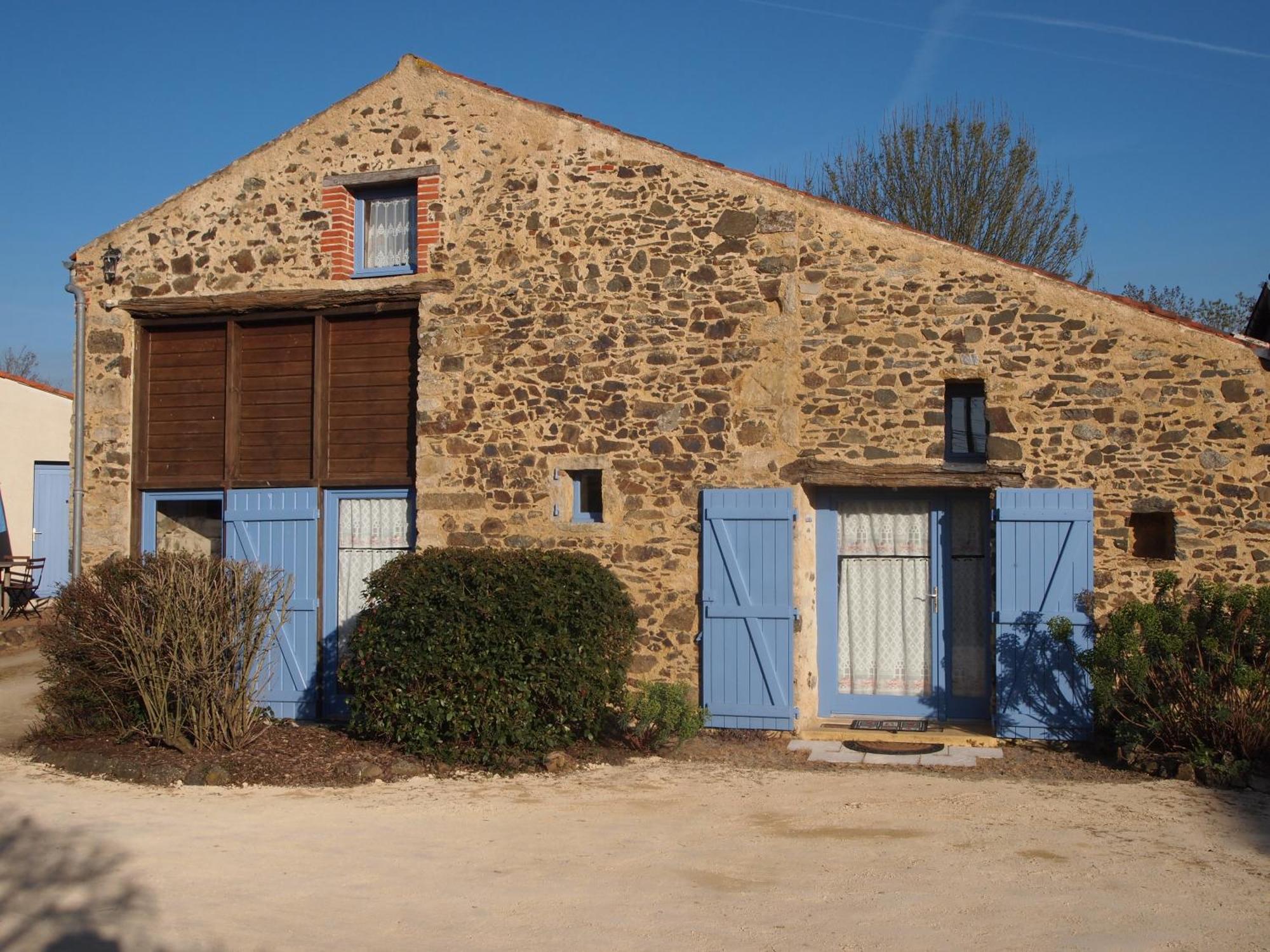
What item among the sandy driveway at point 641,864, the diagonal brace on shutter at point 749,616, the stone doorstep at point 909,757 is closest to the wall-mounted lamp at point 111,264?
the sandy driveway at point 641,864

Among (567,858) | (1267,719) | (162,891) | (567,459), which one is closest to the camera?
(162,891)

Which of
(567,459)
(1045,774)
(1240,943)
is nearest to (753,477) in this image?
(567,459)

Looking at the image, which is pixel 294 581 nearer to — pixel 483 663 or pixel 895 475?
pixel 483 663

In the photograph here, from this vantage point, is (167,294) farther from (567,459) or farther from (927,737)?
(927,737)

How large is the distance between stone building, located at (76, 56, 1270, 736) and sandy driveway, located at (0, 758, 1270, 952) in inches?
67.7

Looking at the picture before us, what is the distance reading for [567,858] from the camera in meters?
6.39

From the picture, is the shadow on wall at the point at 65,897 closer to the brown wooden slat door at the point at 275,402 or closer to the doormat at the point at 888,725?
the brown wooden slat door at the point at 275,402

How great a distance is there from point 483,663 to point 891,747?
125 inches

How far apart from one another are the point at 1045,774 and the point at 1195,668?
1246 mm

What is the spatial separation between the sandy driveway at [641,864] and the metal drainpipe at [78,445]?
9.92 feet

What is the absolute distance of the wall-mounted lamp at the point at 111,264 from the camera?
11.1 metres

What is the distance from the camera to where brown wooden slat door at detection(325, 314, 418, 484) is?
1056 cm

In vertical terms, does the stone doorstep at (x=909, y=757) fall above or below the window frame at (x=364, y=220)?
below

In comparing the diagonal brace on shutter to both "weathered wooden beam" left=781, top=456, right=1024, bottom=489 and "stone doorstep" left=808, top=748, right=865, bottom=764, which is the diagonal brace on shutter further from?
"weathered wooden beam" left=781, top=456, right=1024, bottom=489
